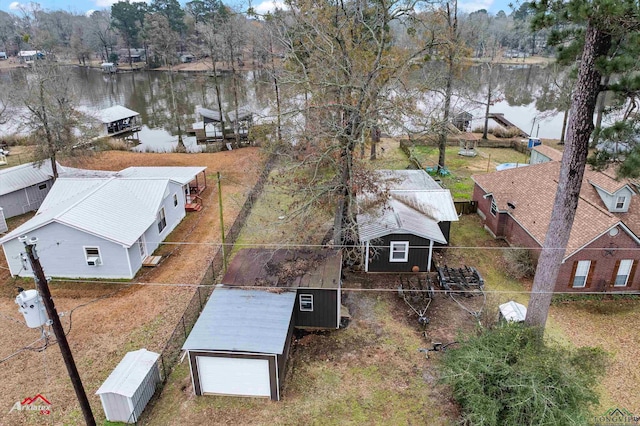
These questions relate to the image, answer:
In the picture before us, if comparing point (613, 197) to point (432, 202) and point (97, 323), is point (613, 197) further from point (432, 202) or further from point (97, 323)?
point (97, 323)

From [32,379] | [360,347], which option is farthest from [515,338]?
[32,379]

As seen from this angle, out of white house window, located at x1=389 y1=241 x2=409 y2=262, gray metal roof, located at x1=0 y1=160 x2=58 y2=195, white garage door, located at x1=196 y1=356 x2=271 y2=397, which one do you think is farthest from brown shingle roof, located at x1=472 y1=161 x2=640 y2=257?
gray metal roof, located at x1=0 y1=160 x2=58 y2=195

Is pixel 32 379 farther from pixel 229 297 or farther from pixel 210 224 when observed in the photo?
pixel 210 224

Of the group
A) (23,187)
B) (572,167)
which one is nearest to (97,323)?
(23,187)

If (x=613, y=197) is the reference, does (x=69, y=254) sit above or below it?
below
